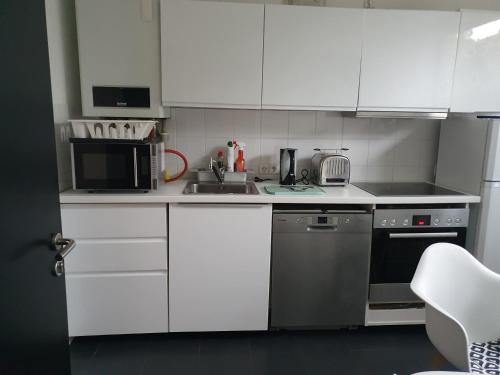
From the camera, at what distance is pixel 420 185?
98.4 inches

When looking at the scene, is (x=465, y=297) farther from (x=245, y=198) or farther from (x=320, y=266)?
(x=245, y=198)

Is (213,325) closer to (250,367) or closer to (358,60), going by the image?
Answer: (250,367)

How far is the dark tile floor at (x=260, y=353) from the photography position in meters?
1.89

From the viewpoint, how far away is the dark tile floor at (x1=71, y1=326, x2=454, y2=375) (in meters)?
1.89

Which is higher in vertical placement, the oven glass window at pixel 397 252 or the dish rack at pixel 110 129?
the dish rack at pixel 110 129

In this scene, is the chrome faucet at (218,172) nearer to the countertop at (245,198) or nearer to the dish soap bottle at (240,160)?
the dish soap bottle at (240,160)

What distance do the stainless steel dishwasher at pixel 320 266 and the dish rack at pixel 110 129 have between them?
0.87 m

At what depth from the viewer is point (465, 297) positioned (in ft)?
4.78

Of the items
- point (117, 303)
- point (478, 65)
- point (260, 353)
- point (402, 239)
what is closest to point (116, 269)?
point (117, 303)

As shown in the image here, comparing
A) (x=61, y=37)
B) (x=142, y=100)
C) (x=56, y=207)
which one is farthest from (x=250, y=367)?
(x=61, y=37)

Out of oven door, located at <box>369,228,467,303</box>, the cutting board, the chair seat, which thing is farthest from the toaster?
the chair seat

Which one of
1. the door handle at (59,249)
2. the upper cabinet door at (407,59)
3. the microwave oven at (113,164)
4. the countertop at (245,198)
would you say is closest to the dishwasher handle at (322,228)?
the countertop at (245,198)

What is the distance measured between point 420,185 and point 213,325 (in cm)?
165

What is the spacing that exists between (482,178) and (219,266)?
62.3 inches
